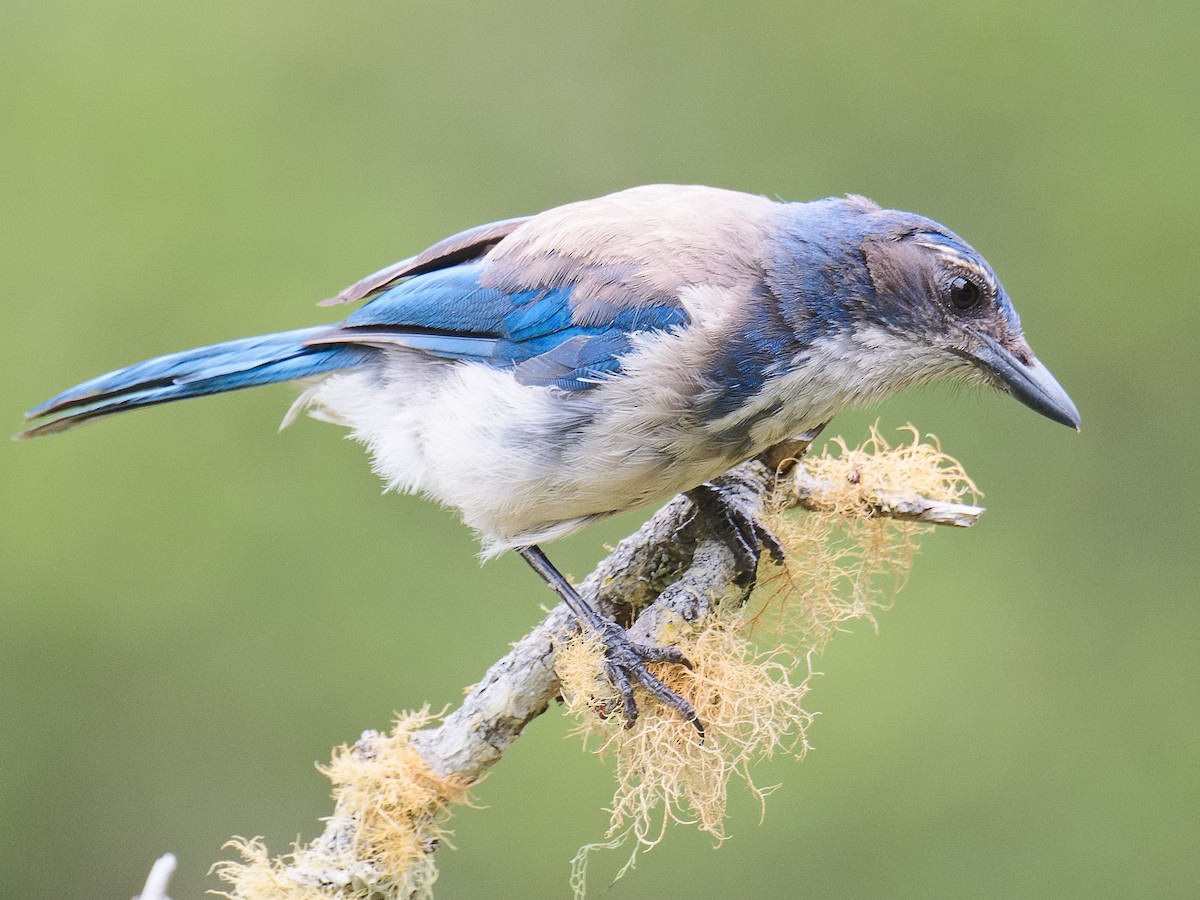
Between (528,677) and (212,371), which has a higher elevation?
(212,371)

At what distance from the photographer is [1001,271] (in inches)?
224

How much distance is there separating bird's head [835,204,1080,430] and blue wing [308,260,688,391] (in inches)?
18.2

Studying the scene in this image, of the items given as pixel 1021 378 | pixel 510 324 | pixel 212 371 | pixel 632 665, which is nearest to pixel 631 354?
pixel 510 324

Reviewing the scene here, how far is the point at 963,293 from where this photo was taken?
10.8 feet

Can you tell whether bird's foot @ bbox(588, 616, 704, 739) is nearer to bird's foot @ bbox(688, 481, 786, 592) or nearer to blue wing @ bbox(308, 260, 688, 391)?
bird's foot @ bbox(688, 481, 786, 592)

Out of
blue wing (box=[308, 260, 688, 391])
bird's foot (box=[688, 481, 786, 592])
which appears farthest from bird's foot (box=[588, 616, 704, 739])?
blue wing (box=[308, 260, 688, 391])

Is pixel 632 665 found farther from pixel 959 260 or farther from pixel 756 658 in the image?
pixel 959 260

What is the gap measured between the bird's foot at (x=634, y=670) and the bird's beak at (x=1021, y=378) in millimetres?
1006

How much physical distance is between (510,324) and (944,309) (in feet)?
3.42

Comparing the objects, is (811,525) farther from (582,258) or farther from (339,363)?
(339,363)

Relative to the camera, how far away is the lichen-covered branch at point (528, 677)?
9.72 ft

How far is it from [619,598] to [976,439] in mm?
2736

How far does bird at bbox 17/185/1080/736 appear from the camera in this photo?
3.22 metres

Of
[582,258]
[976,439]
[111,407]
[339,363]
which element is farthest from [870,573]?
[976,439]
